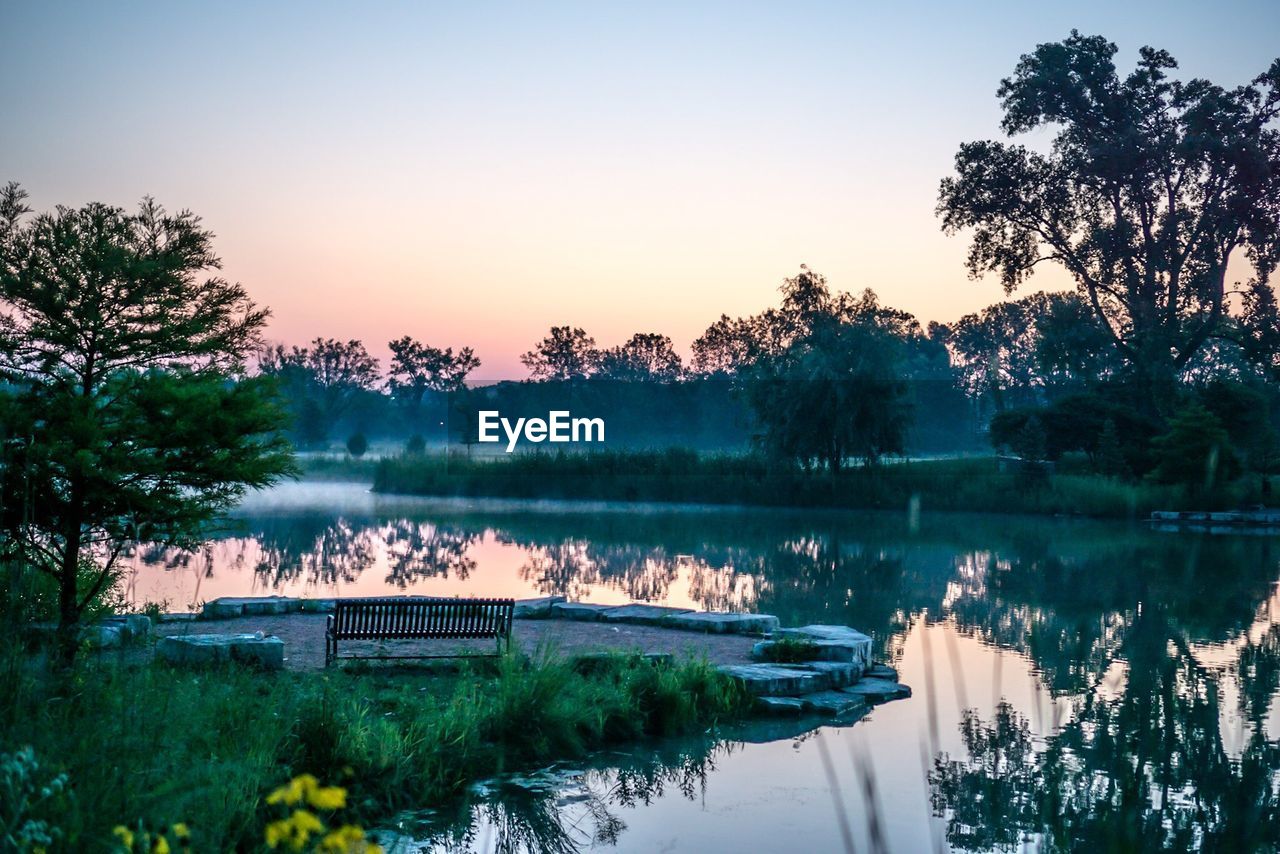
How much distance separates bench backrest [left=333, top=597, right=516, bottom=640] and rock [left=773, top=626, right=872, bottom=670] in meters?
3.17

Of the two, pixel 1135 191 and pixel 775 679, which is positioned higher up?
pixel 1135 191

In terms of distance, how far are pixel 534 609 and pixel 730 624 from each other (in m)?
2.46

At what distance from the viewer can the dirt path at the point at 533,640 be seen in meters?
11.1

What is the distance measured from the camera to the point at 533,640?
1226cm

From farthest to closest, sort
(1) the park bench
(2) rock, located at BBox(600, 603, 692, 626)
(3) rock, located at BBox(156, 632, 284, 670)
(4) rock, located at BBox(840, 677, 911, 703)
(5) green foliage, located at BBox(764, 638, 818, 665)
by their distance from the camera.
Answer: (2) rock, located at BBox(600, 603, 692, 626), (5) green foliage, located at BBox(764, 638, 818, 665), (4) rock, located at BBox(840, 677, 911, 703), (1) the park bench, (3) rock, located at BBox(156, 632, 284, 670)

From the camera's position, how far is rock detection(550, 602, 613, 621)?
14047 millimetres

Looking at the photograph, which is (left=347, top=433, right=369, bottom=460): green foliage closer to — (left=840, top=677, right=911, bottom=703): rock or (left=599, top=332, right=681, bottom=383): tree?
(left=599, top=332, right=681, bottom=383): tree

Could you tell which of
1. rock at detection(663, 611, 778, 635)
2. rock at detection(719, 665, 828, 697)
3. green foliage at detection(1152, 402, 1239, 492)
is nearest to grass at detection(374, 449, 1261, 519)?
green foliage at detection(1152, 402, 1239, 492)

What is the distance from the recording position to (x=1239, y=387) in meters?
37.8

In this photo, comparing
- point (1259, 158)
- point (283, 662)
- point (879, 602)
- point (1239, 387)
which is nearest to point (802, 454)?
point (1239, 387)

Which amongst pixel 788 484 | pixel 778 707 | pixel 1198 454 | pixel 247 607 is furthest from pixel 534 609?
pixel 1198 454

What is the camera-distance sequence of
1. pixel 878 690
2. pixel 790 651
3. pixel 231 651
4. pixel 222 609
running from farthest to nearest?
1. pixel 222 609
2. pixel 790 651
3. pixel 878 690
4. pixel 231 651

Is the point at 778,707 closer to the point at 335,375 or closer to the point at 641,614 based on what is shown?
the point at 641,614

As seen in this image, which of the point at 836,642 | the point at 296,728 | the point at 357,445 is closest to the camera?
the point at 296,728
